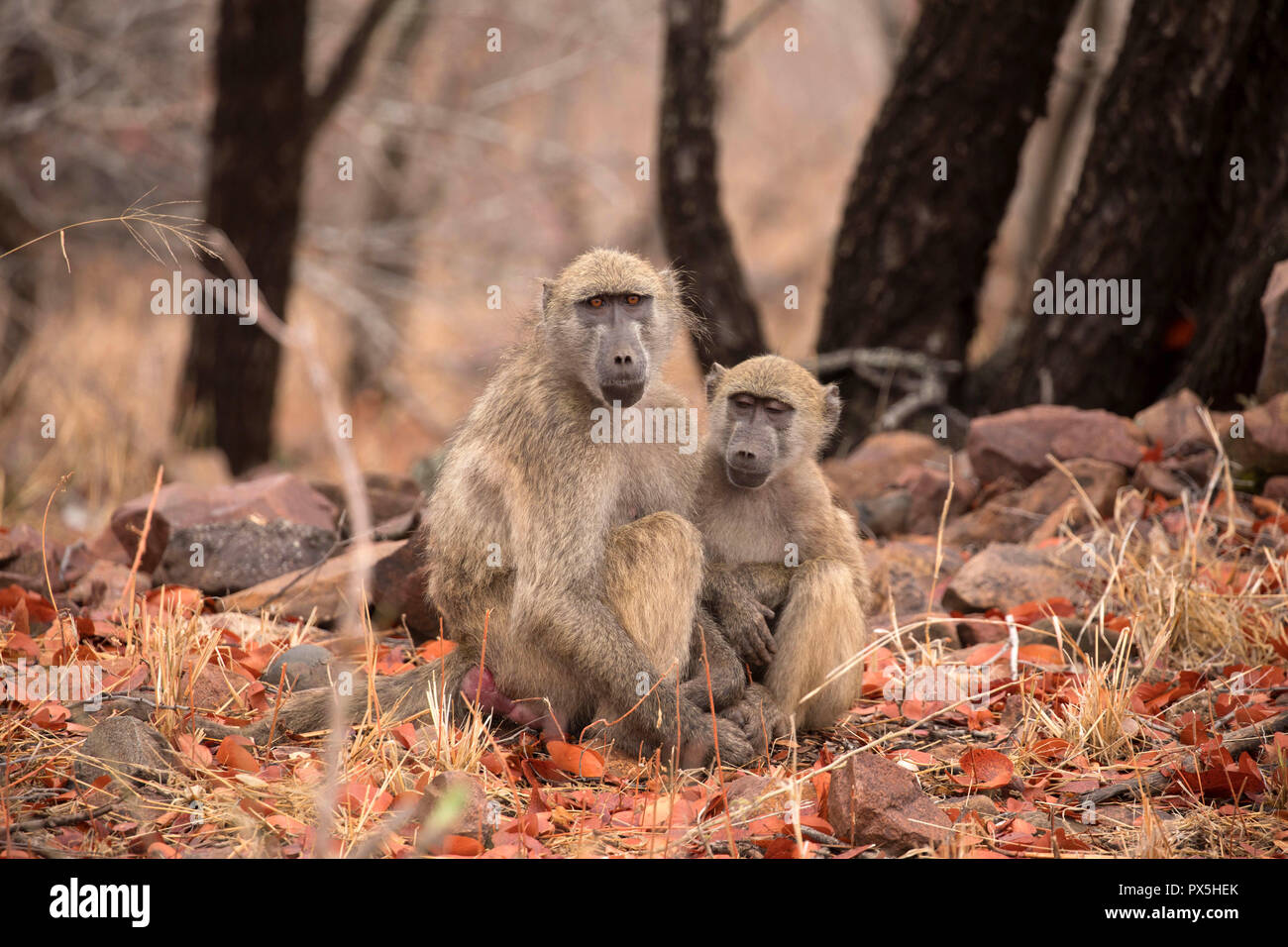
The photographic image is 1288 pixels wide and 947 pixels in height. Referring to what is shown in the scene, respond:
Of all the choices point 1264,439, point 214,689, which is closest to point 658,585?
point 214,689

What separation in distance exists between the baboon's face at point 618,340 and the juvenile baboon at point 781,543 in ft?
1.30

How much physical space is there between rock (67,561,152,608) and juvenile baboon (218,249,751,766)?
142 cm

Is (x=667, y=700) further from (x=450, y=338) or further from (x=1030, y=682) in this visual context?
(x=450, y=338)

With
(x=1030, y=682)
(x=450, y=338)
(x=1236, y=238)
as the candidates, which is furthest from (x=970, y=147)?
(x=450, y=338)

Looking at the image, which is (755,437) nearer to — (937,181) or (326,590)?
(326,590)

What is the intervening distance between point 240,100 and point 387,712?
5544 millimetres

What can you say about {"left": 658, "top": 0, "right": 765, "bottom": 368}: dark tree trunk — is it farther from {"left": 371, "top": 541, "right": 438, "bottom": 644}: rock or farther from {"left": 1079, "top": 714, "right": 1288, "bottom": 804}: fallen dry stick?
{"left": 1079, "top": 714, "right": 1288, "bottom": 804}: fallen dry stick

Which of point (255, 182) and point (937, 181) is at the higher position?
point (255, 182)

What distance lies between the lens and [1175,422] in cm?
549

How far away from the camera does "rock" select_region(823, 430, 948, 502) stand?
6.02m

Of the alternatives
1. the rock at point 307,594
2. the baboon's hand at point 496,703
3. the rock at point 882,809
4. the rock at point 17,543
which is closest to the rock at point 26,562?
the rock at point 17,543

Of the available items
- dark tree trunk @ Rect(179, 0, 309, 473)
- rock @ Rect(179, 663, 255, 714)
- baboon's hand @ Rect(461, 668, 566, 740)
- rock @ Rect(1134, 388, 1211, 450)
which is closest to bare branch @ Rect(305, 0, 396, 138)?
dark tree trunk @ Rect(179, 0, 309, 473)

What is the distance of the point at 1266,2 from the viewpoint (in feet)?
18.3

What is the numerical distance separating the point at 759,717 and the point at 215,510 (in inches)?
101
